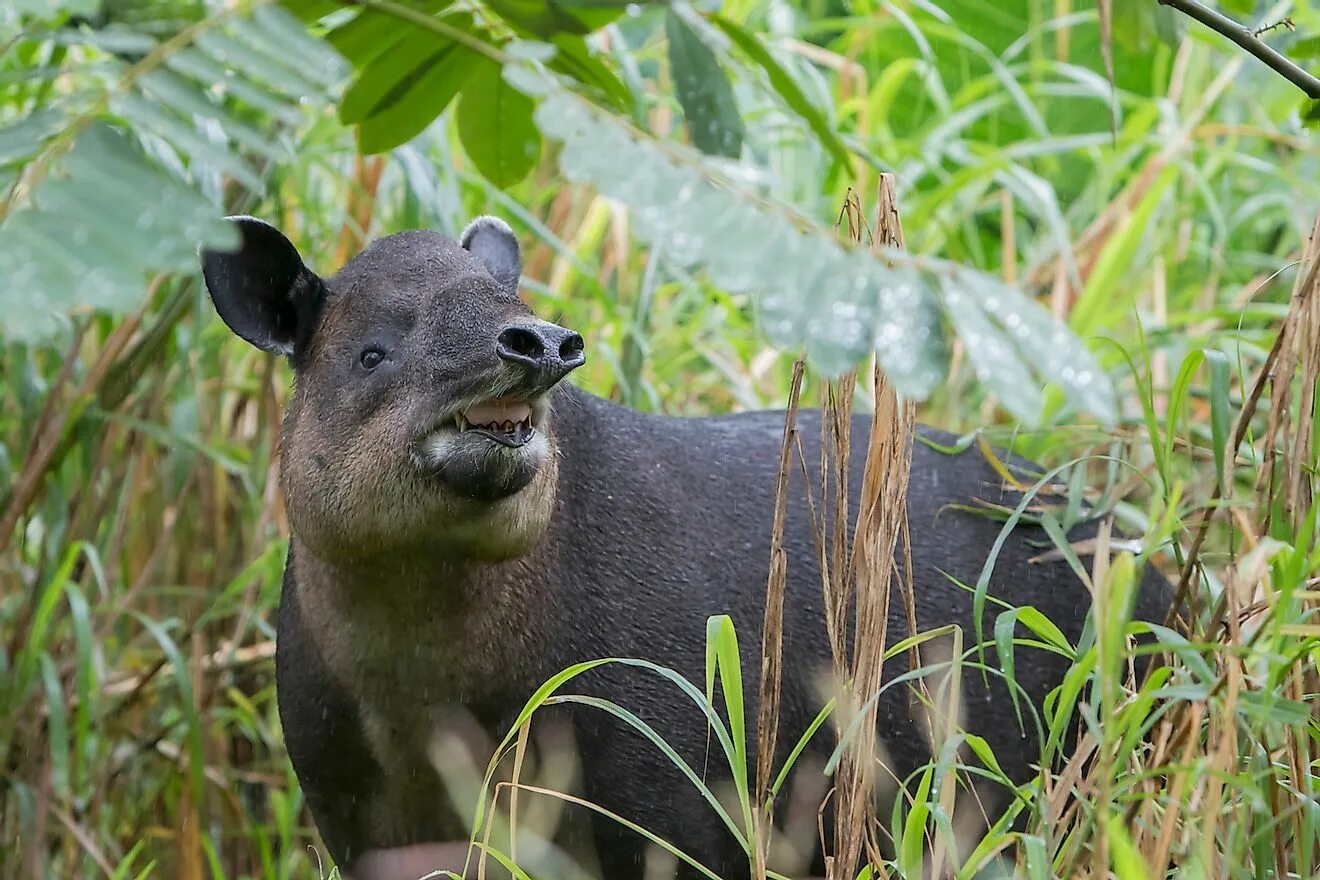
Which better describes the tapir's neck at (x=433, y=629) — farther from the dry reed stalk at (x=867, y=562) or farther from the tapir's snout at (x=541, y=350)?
the dry reed stalk at (x=867, y=562)

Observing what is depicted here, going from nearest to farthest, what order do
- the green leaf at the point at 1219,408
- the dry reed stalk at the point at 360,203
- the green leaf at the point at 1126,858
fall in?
the green leaf at the point at 1126,858 → the green leaf at the point at 1219,408 → the dry reed stalk at the point at 360,203

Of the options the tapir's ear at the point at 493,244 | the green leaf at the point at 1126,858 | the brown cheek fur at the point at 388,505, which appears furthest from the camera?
the tapir's ear at the point at 493,244

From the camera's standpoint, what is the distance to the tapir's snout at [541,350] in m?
2.53

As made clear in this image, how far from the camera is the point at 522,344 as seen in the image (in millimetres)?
2561

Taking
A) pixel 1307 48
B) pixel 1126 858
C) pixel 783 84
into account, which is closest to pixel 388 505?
pixel 783 84

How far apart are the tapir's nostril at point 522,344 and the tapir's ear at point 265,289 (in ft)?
2.36

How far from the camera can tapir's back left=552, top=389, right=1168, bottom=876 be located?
303 centimetres

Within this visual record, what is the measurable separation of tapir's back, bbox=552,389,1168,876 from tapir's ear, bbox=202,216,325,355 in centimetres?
54

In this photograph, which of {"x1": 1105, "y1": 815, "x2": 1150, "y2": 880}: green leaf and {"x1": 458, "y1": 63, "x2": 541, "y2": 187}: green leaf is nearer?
{"x1": 1105, "y1": 815, "x2": 1150, "y2": 880}: green leaf

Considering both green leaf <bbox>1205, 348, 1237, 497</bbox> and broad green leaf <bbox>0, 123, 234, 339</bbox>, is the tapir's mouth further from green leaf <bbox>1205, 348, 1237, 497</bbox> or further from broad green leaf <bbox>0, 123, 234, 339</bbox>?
broad green leaf <bbox>0, 123, 234, 339</bbox>

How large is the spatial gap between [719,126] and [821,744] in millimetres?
1557

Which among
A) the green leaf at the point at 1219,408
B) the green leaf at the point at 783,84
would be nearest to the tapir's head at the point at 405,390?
the green leaf at the point at 783,84

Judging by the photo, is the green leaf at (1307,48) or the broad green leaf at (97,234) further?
the green leaf at (1307,48)

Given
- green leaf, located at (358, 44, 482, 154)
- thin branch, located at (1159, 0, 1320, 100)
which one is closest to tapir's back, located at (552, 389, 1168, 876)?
green leaf, located at (358, 44, 482, 154)
